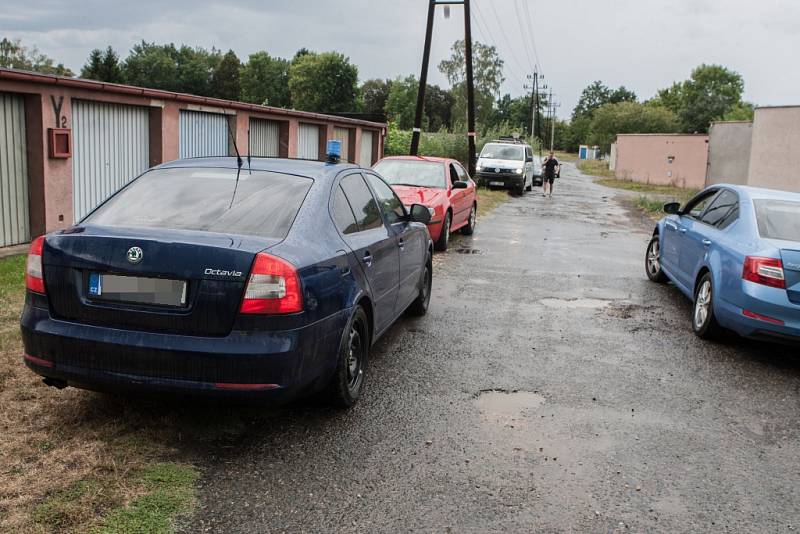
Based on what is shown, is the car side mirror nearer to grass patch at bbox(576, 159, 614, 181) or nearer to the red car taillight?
the red car taillight

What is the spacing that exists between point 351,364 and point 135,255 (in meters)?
1.64

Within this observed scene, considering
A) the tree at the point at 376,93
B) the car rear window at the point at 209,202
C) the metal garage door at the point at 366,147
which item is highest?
the tree at the point at 376,93

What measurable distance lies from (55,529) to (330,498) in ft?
3.99

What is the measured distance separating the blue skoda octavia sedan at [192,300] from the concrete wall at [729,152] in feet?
93.4

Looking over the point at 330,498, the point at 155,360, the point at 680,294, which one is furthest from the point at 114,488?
the point at 680,294

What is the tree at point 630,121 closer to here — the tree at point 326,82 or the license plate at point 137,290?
the tree at point 326,82

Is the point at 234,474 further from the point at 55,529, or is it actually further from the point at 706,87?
the point at 706,87

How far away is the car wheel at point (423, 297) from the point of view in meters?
7.52

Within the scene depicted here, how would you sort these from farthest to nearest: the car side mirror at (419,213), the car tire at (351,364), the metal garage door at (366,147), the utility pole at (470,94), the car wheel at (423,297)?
the metal garage door at (366,147)
the utility pole at (470,94)
the car wheel at (423,297)
the car side mirror at (419,213)
the car tire at (351,364)

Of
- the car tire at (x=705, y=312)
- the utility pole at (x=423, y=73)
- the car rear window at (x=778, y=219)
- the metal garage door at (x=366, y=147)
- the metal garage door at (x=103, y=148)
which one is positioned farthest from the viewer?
the metal garage door at (x=366, y=147)

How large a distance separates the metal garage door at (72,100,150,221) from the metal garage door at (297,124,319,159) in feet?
26.3

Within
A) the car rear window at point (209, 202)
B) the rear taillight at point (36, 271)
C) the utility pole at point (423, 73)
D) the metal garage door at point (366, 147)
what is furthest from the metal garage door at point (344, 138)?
the rear taillight at point (36, 271)

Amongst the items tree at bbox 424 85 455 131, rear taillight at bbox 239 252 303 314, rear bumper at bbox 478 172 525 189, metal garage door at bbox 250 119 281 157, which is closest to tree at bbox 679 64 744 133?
tree at bbox 424 85 455 131

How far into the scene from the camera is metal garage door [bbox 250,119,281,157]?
62.7ft
